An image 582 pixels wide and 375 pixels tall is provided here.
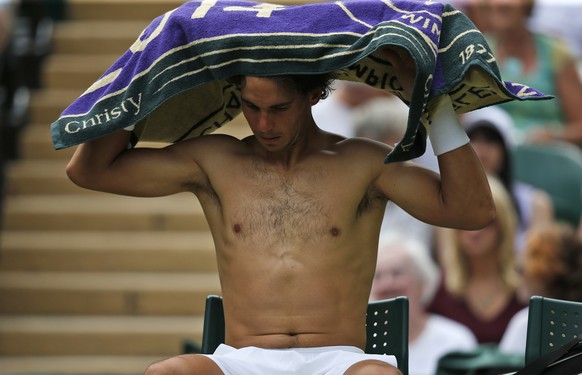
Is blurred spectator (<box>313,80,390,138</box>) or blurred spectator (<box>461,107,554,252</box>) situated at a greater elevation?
blurred spectator (<box>313,80,390,138</box>)

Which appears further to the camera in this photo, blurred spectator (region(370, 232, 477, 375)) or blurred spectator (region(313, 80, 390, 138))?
blurred spectator (region(313, 80, 390, 138))

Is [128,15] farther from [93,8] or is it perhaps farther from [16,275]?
[16,275]

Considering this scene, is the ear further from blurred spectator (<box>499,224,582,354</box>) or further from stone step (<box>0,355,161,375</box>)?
stone step (<box>0,355,161,375</box>)

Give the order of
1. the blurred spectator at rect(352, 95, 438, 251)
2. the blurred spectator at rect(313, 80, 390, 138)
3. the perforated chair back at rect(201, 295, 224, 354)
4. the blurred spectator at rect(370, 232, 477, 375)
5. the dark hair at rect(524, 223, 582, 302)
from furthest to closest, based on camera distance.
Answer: the blurred spectator at rect(313, 80, 390, 138) < the blurred spectator at rect(352, 95, 438, 251) < the blurred spectator at rect(370, 232, 477, 375) < the dark hair at rect(524, 223, 582, 302) < the perforated chair back at rect(201, 295, 224, 354)

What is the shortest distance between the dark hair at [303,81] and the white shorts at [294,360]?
58 cm

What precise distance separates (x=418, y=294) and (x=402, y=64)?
8.50 feet

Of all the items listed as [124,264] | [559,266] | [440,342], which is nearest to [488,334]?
[440,342]

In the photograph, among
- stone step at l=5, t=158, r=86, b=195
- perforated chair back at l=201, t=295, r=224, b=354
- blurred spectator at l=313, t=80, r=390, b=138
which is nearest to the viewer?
perforated chair back at l=201, t=295, r=224, b=354

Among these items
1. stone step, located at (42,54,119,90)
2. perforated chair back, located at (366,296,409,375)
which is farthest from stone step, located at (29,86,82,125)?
perforated chair back, located at (366,296,409,375)

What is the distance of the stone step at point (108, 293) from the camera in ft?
19.8

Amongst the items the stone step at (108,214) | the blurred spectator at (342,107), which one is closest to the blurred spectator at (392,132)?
the blurred spectator at (342,107)

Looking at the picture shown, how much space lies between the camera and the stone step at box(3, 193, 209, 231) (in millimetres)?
6363

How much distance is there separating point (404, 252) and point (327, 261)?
7.82 feet

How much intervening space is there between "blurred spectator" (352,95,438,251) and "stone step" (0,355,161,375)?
131 centimetres
